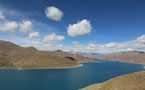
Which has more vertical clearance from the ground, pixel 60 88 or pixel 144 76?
pixel 144 76

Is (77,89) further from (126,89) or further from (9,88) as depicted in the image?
(9,88)

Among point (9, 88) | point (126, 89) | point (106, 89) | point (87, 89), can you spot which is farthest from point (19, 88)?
point (126, 89)

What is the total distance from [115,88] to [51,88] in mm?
46630

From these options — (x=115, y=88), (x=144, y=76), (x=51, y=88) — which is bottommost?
(x=51, y=88)

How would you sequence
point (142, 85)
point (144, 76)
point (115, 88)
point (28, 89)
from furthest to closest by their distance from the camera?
point (28, 89), point (144, 76), point (115, 88), point (142, 85)

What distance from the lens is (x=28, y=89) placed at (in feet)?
264

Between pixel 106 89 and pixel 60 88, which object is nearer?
pixel 106 89

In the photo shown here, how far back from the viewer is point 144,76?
73.8 meters

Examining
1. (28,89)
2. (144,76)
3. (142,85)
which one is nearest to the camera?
(142,85)

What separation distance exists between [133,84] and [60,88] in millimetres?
50931

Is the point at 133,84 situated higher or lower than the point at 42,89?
higher

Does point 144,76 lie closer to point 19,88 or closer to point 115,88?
point 115,88

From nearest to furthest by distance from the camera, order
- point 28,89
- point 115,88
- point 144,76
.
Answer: point 115,88 < point 144,76 < point 28,89

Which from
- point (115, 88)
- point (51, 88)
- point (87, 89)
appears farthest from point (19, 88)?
point (115, 88)
